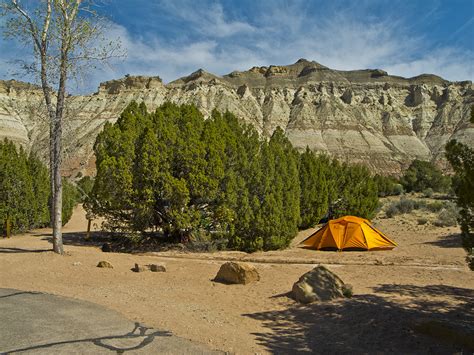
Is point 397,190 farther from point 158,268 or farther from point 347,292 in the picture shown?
point 347,292

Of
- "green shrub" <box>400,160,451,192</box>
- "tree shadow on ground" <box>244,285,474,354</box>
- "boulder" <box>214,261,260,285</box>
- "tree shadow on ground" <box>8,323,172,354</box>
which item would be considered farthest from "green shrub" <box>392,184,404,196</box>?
"tree shadow on ground" <box>8,323,172,354</box>

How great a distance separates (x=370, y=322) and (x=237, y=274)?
4127mm

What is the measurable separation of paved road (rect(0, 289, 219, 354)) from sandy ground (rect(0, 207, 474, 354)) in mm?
441

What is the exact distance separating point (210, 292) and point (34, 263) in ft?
18.1

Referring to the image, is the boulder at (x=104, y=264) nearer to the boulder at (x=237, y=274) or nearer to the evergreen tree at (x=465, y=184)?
the boulder at (x=237, y=274)

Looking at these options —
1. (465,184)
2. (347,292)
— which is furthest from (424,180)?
(465,184)

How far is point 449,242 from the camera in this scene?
→ 19391 mm

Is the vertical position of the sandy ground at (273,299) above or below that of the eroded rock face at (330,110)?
below

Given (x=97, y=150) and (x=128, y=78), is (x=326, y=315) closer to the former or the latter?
(x=97, y=150)

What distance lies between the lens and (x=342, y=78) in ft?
375

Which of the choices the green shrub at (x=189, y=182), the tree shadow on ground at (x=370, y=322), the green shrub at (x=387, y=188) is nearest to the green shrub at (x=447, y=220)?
the green shrub at (x=189, y=182)

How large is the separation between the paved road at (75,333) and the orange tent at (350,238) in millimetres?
12917

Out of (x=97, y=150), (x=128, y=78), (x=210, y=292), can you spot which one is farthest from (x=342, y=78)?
(x=210, y=292)

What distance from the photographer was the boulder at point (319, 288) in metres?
9.30
